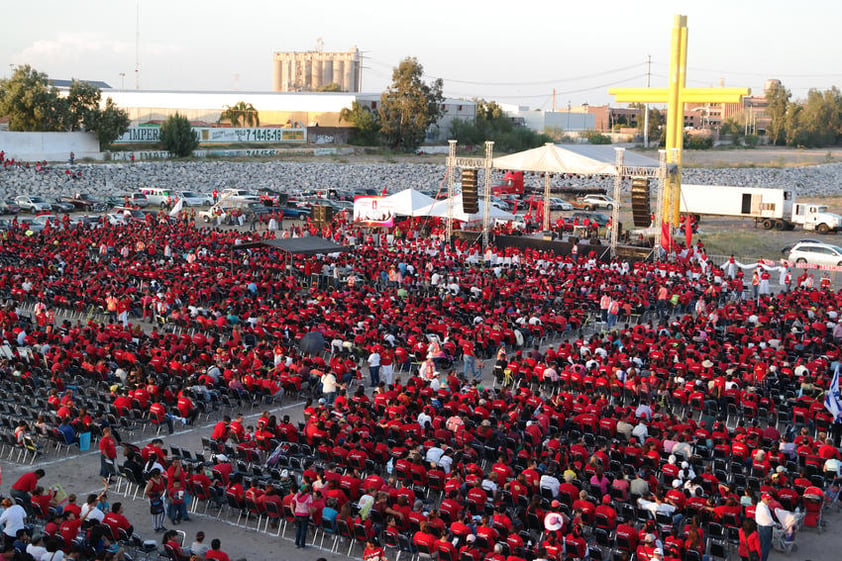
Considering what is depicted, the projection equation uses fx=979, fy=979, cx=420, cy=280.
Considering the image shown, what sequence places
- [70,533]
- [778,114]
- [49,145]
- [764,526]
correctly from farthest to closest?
[778,114], [49,145], [764,526], [70,533]

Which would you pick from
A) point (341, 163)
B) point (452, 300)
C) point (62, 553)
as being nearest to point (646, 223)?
point (452, 300)

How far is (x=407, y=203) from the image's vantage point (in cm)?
4266

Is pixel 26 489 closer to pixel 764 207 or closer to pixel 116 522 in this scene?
pixel 116 522

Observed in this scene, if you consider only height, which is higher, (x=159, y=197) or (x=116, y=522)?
(x=159, y=197)

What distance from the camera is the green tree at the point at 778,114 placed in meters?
154

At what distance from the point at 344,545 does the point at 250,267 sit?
62.0ft

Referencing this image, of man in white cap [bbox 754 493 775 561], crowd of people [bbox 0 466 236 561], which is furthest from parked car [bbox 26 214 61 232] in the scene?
man in white cap [bbox 754 493 775 561]

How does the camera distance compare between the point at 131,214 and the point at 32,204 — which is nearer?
the point at 131,214

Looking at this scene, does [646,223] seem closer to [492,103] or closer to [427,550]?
[427,550]

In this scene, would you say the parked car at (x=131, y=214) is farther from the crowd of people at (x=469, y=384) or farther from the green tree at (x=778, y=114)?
the green tree at (x=778, y=114)

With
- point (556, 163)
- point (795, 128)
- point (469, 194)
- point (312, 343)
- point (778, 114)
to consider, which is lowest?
point (312, 343)

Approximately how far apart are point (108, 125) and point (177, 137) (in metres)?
5.92

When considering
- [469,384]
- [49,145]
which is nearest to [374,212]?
[469,384]

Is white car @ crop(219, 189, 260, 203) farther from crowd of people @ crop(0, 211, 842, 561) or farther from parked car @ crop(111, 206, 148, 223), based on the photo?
crowd of people @ crop(0, 211, 842, 561)
